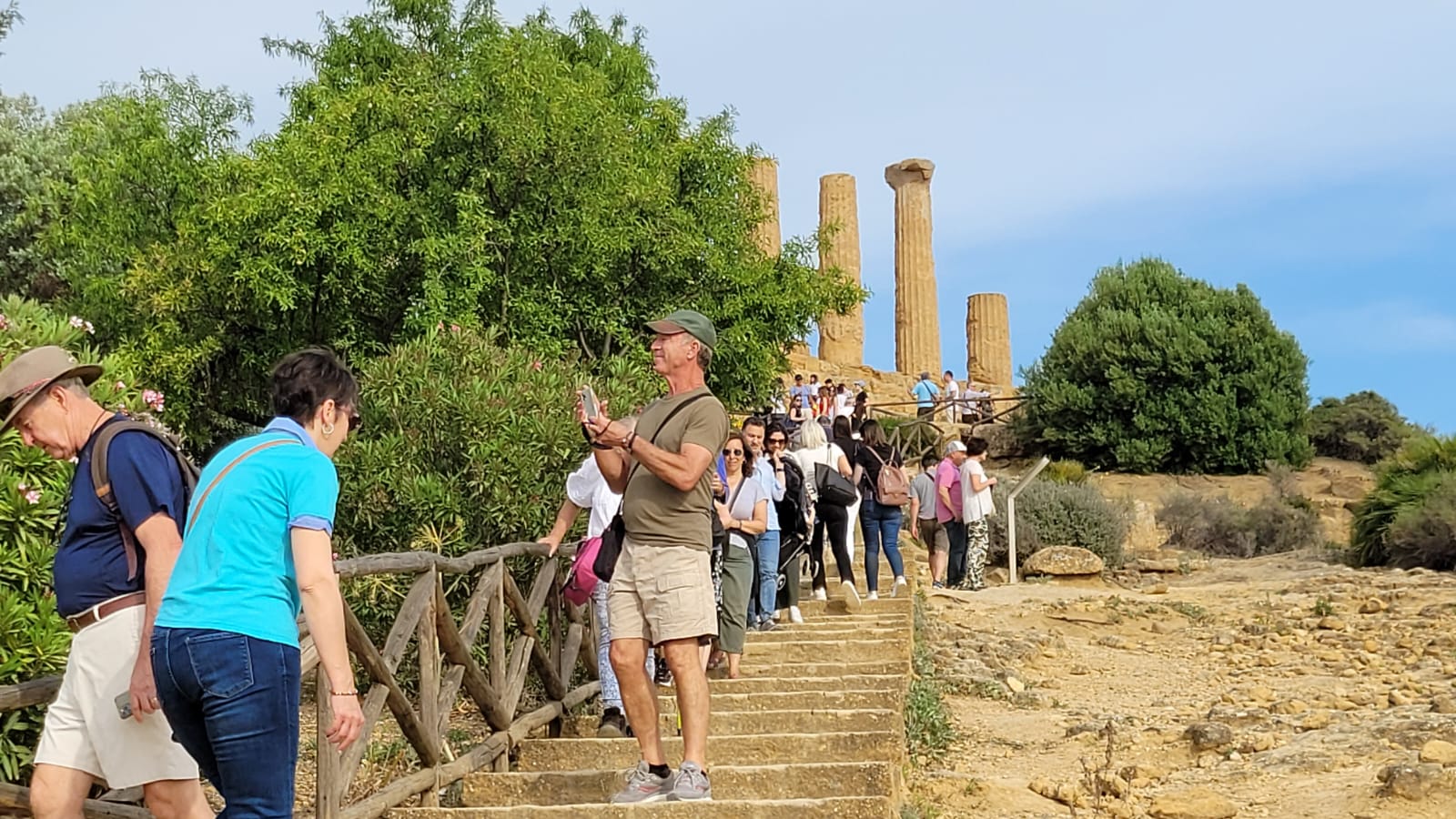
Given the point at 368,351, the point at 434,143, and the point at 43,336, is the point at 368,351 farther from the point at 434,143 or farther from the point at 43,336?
the point at 43,336

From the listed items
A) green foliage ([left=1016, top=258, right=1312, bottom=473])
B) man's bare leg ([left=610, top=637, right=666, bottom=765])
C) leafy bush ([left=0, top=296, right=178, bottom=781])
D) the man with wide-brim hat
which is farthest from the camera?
green foliage ([left=1016, top=258, right=1312, bottom=473])

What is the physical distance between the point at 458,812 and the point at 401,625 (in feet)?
2.31

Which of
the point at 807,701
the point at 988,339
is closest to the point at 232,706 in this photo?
the point at 807,701

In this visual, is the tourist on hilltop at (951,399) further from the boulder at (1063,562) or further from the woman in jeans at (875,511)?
the woman in jeans at (875,511)

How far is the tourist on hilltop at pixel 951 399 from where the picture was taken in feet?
119

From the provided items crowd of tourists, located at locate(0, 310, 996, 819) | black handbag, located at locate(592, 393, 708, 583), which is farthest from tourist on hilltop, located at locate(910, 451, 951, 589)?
crowd of tourists, located at locate(0, 310, 996, 819)

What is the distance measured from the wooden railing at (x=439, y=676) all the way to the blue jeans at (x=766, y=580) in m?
2.52

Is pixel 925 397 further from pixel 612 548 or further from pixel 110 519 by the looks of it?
pixel 110 519

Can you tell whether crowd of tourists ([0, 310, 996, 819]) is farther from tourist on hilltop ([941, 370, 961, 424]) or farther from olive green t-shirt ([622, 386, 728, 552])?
tourist on hilltop ([941, 370, 961, 424])

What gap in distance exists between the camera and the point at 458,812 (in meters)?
5.48

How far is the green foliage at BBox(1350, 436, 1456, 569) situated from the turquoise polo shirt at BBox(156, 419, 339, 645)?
17.1 metres

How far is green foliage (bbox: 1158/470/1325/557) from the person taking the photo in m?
24.3

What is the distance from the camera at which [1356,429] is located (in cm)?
3566

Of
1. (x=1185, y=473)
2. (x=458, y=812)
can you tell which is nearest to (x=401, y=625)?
(x=458, y=812)
